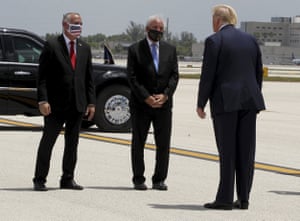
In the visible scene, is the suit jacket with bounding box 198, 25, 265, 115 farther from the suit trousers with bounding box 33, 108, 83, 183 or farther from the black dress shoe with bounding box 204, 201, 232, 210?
the suit trousers with bounding box 33, 108, 83, 183

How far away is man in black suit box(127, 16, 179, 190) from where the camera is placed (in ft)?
30.8

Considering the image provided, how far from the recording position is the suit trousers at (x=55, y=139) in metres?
9.26

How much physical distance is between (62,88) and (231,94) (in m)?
1.92

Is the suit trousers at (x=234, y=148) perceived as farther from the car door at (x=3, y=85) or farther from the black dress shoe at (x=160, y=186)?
the car door at (x=3, y=85)

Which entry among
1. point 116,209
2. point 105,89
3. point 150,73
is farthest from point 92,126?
point 116,209

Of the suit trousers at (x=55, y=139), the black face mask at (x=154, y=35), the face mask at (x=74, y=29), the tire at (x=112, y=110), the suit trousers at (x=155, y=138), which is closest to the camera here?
the face mask at (x=74, y=29)

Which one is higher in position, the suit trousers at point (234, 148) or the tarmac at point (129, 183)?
the suit trousers at point (234, 148)

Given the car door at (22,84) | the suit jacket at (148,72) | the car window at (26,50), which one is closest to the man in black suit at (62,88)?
the suit jacket at (148,72)

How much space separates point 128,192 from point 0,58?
6.68m

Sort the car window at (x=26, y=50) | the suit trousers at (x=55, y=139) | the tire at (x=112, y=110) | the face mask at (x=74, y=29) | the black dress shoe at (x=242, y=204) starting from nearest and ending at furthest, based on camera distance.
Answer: the black dress shoe at (x=242, y=204), the face mask at (x=74, y=29), the suit trousers at (x=55, y=139), the car window at (x=26, y=50), the tire at (x=112, y=110)

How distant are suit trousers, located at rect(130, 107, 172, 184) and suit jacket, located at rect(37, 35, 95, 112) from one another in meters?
0.61

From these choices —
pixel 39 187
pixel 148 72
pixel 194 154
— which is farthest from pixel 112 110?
pixel 39 187

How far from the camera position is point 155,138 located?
953cm

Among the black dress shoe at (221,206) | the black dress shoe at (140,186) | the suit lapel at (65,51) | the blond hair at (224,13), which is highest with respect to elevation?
the blond hair at (224,13)
